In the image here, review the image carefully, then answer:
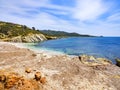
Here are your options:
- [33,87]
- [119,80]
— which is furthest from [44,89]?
[119,80]

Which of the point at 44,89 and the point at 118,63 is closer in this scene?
the point at 44,89

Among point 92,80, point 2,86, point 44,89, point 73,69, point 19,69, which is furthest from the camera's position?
point 73,69

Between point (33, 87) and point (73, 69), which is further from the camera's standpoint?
point (73, 69)

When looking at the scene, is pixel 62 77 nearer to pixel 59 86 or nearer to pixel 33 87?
pixel 59 86

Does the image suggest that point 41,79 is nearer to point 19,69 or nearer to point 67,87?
point 67,87

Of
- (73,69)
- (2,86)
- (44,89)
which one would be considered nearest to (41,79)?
(44,89)

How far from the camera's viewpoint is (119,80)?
26.1m

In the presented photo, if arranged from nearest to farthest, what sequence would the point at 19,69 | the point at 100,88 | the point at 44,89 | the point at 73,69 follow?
1. the point at 44,89
2. the point at 100,88
3. the point at 19,69
4. the point at 73,69

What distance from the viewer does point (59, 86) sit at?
2217cm

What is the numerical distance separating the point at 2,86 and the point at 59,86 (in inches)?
277

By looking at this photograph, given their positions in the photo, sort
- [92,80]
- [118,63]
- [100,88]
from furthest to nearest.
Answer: [118,63] < [92,80] < [100,88]

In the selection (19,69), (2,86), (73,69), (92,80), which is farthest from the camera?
(73,69)

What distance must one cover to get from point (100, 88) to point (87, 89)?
1.85 meters

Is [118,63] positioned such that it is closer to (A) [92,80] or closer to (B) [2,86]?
(A) [92,80]
